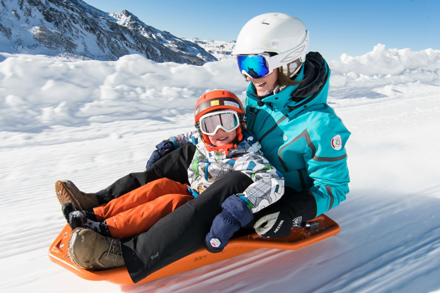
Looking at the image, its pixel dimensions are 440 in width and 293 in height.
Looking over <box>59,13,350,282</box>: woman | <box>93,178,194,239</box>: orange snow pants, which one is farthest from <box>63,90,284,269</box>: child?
<box>59,13,350,282</box>: woman

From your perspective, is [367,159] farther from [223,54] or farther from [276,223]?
[223,54]

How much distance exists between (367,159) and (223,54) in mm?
54741

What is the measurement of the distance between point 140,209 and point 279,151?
107 cm

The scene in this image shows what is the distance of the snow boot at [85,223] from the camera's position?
5.43 ft

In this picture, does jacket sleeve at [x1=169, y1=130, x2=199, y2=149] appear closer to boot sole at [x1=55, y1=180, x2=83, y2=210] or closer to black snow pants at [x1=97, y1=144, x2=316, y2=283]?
black snow pants at [x1=97, y1=144, x2=316, y2=283]

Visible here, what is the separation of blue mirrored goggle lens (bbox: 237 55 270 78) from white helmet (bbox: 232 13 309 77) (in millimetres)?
52

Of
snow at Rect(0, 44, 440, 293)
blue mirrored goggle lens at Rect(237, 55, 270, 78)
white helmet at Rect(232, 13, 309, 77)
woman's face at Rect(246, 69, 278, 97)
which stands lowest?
snow at Rect(0, 44, 440, 293)

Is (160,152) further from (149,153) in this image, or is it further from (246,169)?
(149,153)

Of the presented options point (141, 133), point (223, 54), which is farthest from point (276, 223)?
point (223, 54)

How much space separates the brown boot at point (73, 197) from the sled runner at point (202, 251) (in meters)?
0.19

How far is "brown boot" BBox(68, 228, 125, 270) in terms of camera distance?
1.44 m

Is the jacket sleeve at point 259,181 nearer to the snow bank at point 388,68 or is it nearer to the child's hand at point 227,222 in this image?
the child's hand at point 227,222

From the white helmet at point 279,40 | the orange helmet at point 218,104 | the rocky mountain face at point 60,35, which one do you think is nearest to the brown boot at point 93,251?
the orange helmet at point 218,104

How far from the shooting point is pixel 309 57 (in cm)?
209
